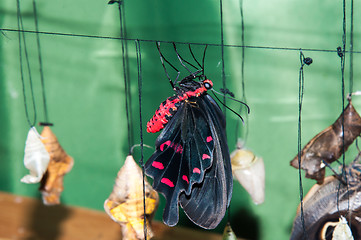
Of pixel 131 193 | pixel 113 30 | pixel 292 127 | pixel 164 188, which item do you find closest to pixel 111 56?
pixel 113 30

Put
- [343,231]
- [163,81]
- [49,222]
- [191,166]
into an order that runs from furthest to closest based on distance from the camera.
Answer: [49,222]
[163,81]
[343,231]
[191,166]

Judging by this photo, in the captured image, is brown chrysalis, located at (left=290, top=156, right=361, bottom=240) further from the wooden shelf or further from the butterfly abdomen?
→ the wooden shelf

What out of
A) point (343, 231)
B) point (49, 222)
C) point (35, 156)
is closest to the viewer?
point (343, 231)

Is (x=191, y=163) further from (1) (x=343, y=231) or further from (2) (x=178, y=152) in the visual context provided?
(1) (x=343, y=231)

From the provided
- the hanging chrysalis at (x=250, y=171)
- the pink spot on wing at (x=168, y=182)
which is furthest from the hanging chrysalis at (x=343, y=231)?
the pink spot on wing at (x=168, y=182)

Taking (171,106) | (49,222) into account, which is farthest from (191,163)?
(49,222)

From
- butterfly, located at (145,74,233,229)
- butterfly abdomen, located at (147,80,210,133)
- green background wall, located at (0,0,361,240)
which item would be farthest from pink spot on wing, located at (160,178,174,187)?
green background wall, located at (0,0,361,240)

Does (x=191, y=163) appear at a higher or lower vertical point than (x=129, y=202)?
higher

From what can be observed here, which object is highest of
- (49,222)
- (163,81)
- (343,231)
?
(163,81)
